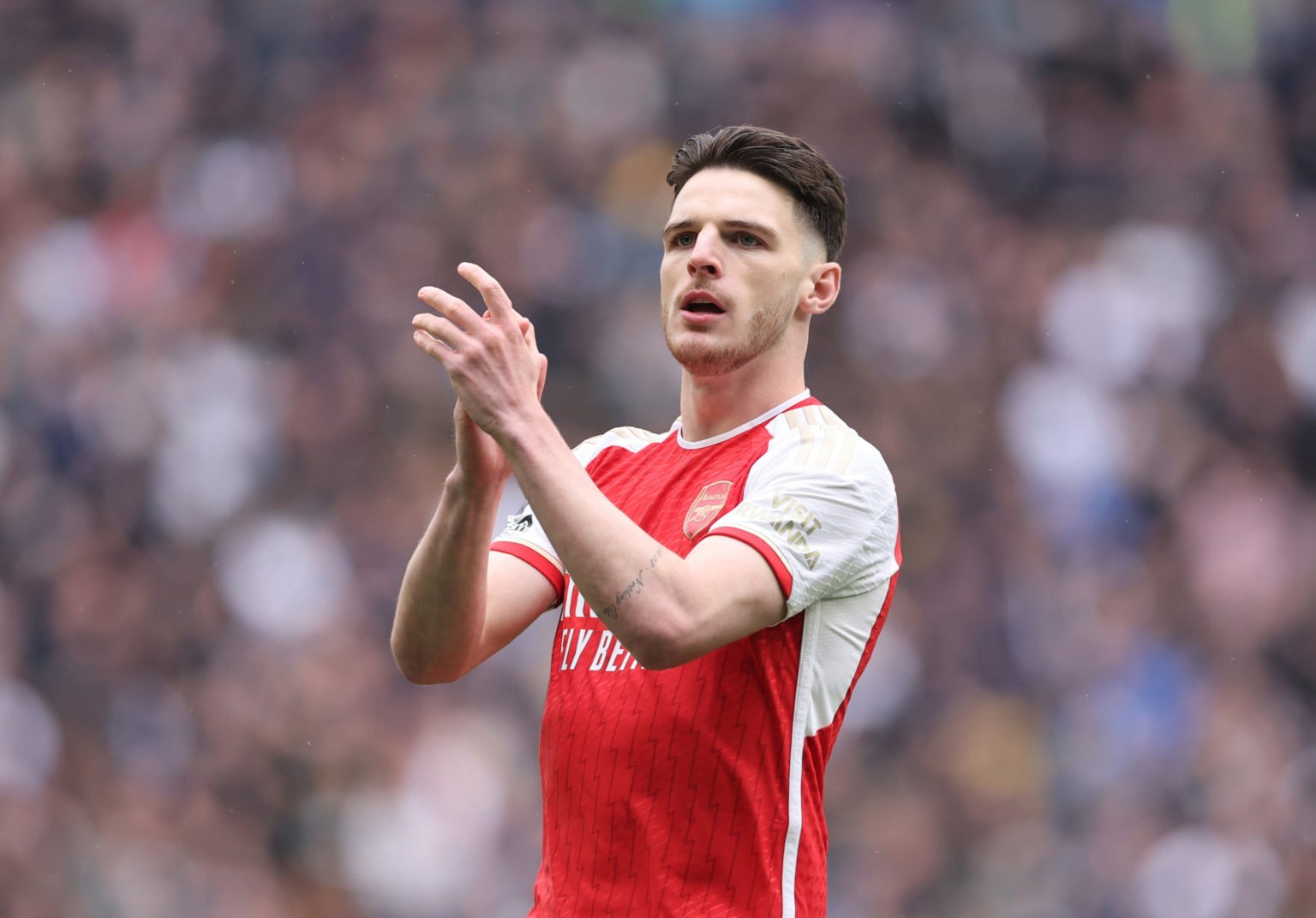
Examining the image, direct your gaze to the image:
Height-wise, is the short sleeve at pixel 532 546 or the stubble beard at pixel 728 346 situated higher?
the stubble beard at pixel 728 346

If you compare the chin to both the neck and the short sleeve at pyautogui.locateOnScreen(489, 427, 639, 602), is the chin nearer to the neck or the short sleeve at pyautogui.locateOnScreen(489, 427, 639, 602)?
the neck

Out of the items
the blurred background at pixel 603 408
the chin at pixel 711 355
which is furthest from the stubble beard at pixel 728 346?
the blurred background at pixel 603 408

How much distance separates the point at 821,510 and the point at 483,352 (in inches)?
27.7

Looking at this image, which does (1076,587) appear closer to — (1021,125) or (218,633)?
(1021,125)

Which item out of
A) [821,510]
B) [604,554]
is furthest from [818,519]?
[604,554]

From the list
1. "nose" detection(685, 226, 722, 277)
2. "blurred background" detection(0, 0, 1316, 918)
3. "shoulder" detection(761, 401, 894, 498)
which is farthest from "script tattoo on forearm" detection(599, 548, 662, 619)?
"blurred background" detection(0, 0, 1316, 918)

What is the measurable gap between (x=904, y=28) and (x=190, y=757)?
533cm

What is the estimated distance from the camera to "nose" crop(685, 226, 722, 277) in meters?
2.99

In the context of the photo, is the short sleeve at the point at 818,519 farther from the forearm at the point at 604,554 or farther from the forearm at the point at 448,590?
the forearm at the point at 448,590

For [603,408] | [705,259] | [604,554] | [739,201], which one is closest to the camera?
[604,554]

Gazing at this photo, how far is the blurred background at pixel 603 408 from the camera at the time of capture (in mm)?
6508

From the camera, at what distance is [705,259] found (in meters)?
2.99

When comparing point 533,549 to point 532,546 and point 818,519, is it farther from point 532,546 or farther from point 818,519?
point 818,519

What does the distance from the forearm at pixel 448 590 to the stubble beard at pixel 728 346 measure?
1.81 feet
